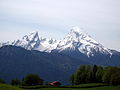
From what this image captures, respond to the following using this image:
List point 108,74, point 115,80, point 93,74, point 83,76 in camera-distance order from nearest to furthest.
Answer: point 115,80, point 108,74, point 93,74, point 83,76

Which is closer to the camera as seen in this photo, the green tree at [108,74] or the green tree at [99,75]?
the green tree at [108,74]

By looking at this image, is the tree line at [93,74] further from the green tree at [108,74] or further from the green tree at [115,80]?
the green tree at [115,80]

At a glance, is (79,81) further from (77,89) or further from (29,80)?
(77,89)

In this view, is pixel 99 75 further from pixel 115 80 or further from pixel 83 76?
pixel 115 80

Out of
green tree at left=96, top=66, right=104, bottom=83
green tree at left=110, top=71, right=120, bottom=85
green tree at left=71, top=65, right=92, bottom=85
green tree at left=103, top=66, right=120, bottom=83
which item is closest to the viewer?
green tree at left=110, top=71, right=120, bottom=85

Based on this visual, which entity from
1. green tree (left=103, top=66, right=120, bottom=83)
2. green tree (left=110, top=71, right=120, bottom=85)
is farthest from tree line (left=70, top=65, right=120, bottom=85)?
green tree (left=110, top=71, right=120, bottom=85)

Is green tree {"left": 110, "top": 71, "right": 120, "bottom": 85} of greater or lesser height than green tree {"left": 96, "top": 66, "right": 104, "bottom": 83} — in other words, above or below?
below

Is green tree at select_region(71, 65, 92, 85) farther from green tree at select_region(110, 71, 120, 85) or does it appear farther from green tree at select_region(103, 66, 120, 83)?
green tree at select_region(110, 71, 120, 85)

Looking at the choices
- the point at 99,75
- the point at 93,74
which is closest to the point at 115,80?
the point at 99,75

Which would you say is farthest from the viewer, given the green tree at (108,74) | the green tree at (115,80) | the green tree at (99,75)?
the green tree at (99,75)

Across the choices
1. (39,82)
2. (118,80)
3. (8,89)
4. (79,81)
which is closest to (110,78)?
(118,80)

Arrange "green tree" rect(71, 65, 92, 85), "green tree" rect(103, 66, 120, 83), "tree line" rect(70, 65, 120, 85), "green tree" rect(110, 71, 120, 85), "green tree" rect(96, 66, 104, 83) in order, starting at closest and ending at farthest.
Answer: "green tree" rect(110, 71, 120, 85) → "green tree" rect(103, 66, 120, 83) → "tree line" rect(70, 65, 120, 85) → "green tree" rect(96, 66, 104, 83) → "green tree" rect(71, 65, 92, 85)

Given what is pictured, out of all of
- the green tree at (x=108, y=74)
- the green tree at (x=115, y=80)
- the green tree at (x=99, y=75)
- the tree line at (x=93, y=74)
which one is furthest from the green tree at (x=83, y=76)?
the green tree at (x=115, y=80)

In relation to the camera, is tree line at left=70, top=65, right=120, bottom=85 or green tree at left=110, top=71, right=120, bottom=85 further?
tree line at left=70, top=65, right=120, bottom=85
